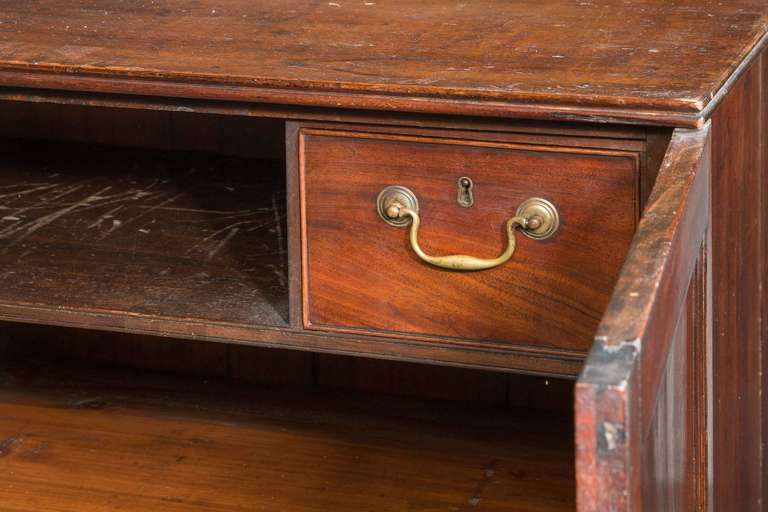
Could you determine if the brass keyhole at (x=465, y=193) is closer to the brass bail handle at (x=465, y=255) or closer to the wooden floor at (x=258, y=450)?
the brass bail handle at (x=465, y=255)

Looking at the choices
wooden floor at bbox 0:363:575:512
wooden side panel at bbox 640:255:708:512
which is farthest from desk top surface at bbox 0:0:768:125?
wooden floor at bbox 0:363:575:512

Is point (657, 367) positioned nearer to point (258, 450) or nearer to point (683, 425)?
point (683, 425)

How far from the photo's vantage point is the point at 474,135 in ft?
3.15

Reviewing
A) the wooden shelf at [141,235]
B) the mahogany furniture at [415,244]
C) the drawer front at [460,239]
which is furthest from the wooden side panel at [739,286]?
the wooden shelf at [141,235]

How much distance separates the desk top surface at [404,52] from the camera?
0.93m

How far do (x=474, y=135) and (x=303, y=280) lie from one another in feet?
0.61

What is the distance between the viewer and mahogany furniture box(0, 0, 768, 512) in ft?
2.97

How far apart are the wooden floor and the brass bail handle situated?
38 cm

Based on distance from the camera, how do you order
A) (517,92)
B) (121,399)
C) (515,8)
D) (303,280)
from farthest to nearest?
(121,399)
(515,8)
(303,280)
(517,92)

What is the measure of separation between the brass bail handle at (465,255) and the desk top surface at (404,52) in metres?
0.08

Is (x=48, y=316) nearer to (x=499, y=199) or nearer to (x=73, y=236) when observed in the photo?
(x=73, y=236)

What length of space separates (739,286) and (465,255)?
29 cm

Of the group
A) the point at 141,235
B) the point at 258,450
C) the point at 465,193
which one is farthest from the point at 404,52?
the point at 258,450

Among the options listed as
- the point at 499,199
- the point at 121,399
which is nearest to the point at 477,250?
the point at 499,199
